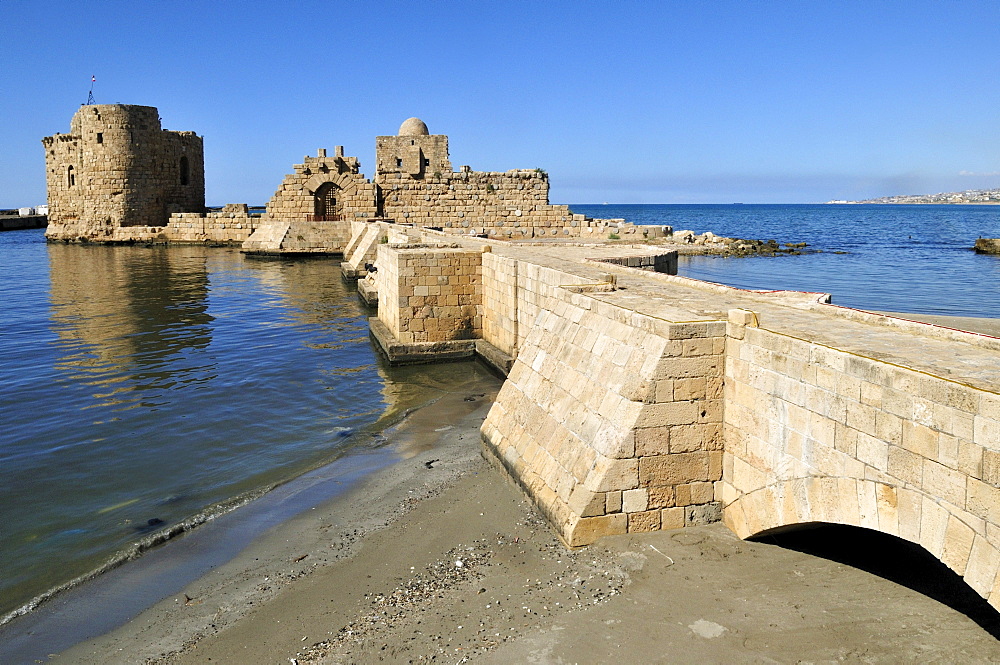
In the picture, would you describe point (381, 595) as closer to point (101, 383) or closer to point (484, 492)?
point (484, 492)

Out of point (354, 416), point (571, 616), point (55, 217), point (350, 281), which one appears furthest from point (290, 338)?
point (55, 217)

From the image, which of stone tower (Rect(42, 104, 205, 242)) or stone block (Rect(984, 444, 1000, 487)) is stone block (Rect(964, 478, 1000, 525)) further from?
stone tower (Rect(42, 104, 205, 242))

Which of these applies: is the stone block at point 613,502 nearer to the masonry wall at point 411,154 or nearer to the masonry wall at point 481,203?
the masonry wall at point 481,203

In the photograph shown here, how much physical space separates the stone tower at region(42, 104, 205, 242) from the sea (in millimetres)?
13251

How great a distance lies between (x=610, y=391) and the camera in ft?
17.9

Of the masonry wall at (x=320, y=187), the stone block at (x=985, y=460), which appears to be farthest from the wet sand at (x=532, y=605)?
the masonry wall at (x=320, y=187)

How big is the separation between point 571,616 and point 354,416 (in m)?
5.54

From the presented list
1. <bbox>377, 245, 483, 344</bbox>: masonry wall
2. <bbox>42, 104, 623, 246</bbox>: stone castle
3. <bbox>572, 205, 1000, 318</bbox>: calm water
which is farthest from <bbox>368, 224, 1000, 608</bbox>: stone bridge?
<bbox>42, 104, 623, 246</bbox>: stone castle

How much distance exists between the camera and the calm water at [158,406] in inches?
255

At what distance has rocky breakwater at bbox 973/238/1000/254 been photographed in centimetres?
3756

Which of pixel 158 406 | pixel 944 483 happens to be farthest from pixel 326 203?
pixel 944 483

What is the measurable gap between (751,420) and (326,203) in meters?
28.9

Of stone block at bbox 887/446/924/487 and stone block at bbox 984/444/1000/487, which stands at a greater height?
stone block at bbox 984/444/1000/487

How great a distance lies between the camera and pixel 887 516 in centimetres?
376
